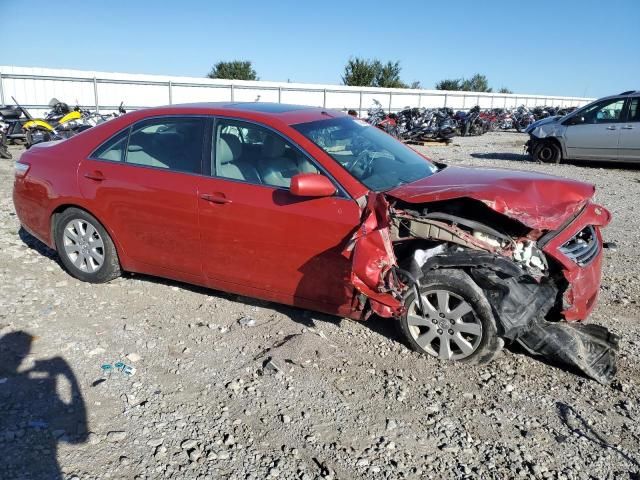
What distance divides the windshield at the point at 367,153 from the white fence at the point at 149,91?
15.9 metres

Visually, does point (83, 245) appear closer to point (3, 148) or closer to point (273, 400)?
point (273, 400)

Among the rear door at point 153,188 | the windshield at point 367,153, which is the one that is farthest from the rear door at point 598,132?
the rear door at point 153,188

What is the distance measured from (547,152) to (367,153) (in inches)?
461

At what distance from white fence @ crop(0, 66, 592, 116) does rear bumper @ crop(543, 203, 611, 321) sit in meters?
17.6

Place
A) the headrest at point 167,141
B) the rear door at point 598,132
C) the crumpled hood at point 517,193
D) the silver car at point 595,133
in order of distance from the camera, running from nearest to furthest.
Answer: the crumpled hood at point 517,193 → the headrest at point 167,141 → the silver car at point 595,133 → the rear door at point 598,132

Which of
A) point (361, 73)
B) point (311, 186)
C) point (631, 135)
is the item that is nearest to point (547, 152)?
point (631, 135)

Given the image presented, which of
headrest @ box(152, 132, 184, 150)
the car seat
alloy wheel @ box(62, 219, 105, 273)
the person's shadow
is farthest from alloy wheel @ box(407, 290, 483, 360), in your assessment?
alloy wheel @ box(62, 219, 105, 273)

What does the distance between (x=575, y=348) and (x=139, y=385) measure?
9.32 ft

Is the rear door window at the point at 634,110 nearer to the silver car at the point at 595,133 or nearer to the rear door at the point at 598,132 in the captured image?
the silver car at the point at 595,133

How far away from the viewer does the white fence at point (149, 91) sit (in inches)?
669

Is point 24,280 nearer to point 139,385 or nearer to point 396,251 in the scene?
point 139,385

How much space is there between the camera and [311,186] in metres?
3.42

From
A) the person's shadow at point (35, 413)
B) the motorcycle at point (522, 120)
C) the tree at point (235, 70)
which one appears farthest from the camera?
the tree at point (235, 70)

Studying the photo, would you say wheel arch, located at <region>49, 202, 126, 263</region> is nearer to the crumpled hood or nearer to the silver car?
the crumpled hood
